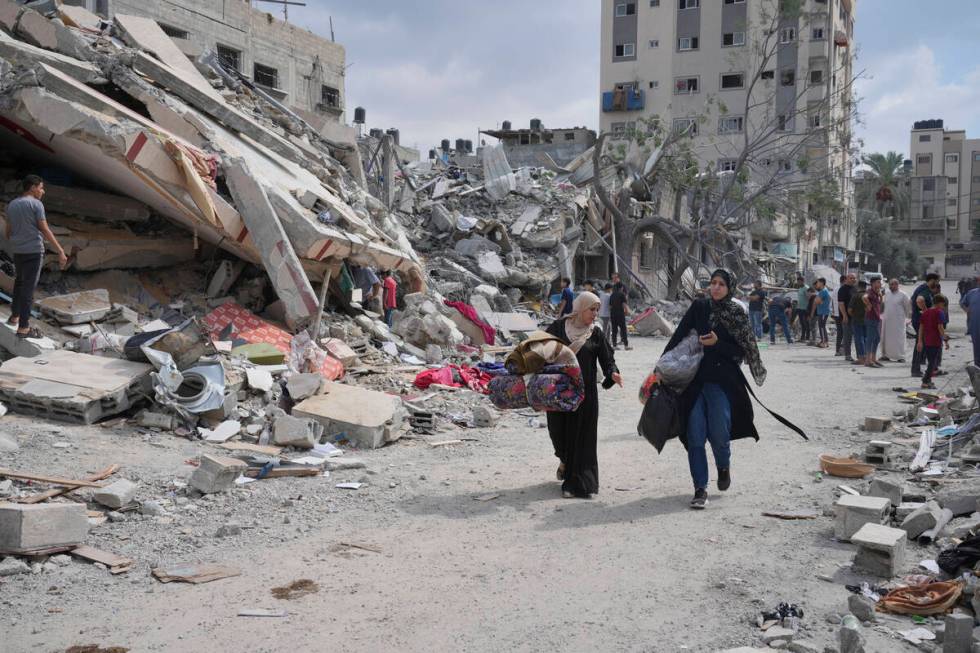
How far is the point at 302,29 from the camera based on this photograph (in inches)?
1091

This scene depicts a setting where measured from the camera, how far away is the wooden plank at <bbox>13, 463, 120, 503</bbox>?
4648 millimetres

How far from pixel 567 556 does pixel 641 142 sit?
2340 cm

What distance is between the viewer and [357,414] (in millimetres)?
7297

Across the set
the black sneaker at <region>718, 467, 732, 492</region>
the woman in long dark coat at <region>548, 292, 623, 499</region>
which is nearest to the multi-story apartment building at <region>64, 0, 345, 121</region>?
the woman in long dark coat at <region>548, 292, 623, 499</region>

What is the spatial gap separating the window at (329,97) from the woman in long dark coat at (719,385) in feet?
84.0

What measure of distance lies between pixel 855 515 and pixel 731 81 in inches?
1802

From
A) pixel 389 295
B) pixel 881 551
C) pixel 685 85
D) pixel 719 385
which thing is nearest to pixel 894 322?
pixel 389 295

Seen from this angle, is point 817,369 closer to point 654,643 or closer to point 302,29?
point 654,643

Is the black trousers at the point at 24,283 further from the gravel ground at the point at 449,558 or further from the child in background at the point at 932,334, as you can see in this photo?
the child in background at the point at 932,334

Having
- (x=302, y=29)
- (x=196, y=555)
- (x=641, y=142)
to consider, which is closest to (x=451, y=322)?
(x=196, y=555)

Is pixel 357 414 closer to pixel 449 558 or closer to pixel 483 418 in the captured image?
pixel 483 418

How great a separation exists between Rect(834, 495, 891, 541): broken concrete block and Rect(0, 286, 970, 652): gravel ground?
91 millimetres

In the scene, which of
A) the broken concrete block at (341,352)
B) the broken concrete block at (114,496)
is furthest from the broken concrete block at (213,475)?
the broken concrete block at (341,352)

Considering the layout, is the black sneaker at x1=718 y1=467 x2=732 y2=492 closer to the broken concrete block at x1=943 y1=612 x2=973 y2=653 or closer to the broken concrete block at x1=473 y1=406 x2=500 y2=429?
the broken concrete block at x1=943 y1=612 x2=973 y2=653
